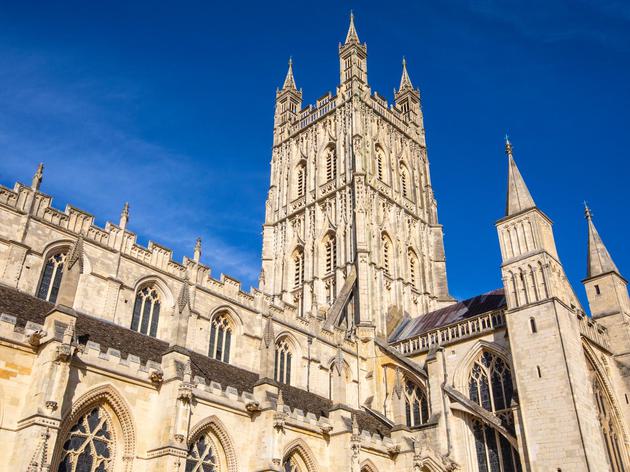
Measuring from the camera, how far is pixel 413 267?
132ft

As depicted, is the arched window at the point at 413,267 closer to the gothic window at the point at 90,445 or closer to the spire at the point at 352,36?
the spire at the point at 352,36

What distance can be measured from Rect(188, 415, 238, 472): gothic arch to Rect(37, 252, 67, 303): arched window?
25.4ft

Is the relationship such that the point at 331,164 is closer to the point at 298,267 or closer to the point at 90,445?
the point at 298,267

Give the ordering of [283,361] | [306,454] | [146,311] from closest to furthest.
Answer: [306,454]
[146,311]
[283,361]

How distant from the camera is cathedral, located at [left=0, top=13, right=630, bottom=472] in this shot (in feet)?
53.4

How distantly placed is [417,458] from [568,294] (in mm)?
10510

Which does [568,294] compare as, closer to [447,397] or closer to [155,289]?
[447,397]

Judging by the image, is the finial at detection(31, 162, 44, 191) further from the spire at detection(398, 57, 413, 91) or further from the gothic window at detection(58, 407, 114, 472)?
the spire at detection(398, 57, 413, 91)

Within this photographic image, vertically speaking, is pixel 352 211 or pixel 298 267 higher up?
pixel 352 211

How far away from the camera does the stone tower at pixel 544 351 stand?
869 inches

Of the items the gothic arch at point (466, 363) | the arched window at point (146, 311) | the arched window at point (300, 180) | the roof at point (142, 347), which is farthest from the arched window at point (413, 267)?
the arched window at point (146, 311)

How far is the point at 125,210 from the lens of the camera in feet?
83.1

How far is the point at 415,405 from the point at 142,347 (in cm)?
1393

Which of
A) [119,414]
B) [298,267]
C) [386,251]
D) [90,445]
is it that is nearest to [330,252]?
[298,267]
